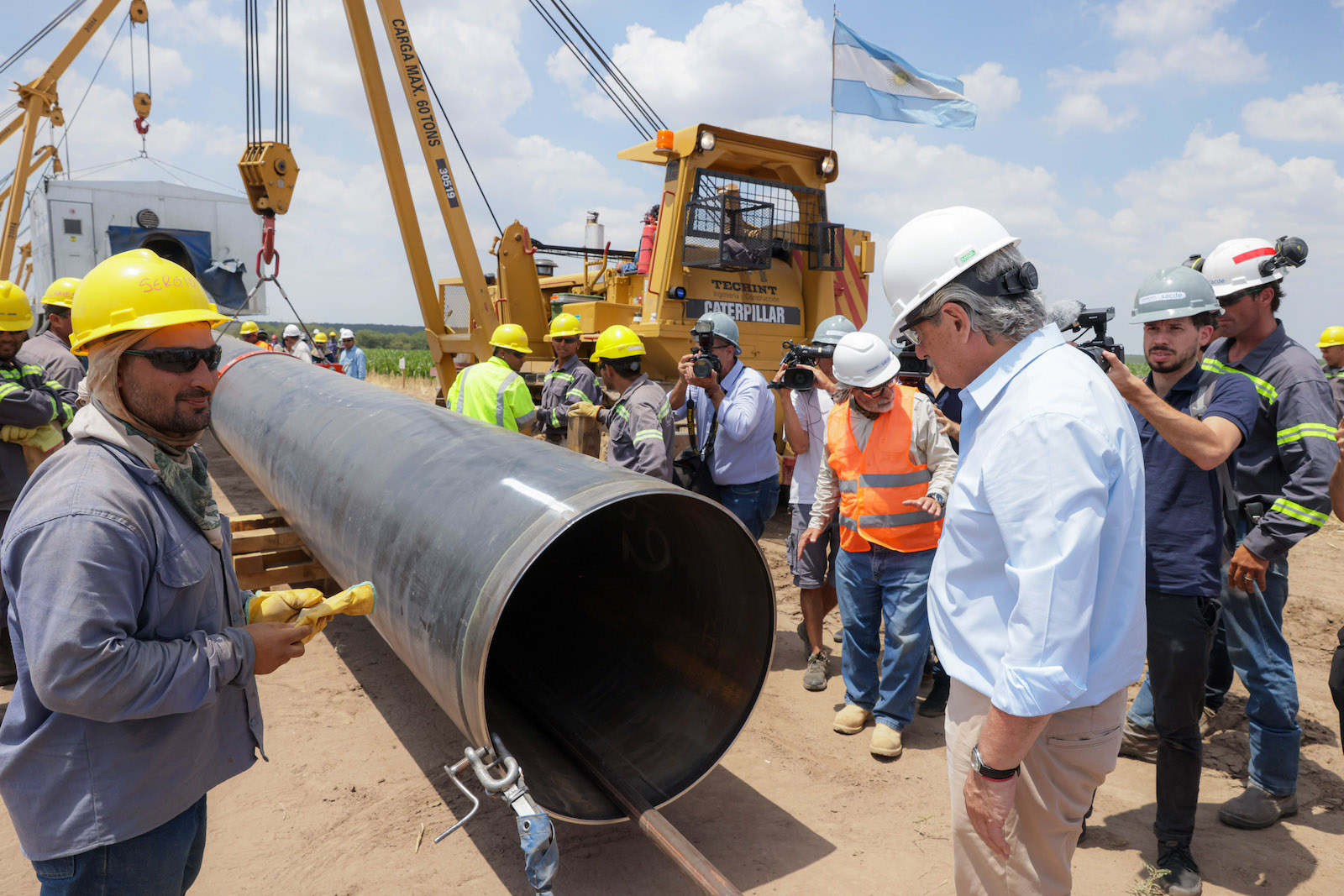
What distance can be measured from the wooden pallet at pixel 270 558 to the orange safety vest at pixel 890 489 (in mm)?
2739

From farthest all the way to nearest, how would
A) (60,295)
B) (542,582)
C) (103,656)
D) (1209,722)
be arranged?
(60,295)
(1209,722)
(542,582)
(103,656)

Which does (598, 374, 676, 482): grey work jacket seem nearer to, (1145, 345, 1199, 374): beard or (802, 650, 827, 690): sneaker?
(802, 650, 827, 690): sneaker

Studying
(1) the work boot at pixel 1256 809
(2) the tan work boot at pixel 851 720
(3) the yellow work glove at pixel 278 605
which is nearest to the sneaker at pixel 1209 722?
(1) the work boot at pixel 1256 809

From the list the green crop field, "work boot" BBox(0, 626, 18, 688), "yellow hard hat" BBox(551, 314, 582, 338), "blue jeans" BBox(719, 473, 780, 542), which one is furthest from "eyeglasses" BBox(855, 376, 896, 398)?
the green crop field

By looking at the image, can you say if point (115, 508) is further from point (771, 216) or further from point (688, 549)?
point (771, 216)

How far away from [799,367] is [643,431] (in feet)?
3.02

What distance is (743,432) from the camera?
4.60 m

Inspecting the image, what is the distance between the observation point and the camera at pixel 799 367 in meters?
4.33

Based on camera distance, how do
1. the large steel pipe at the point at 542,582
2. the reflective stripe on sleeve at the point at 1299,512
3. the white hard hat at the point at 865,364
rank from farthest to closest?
the white hard hat at the point at 865,364
the reflective stripe on sleeve at the point at 1299,512
the large steel pipe at the point at 542,582

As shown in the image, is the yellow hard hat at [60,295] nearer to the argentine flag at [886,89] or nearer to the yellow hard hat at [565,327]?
the yellow hard hat at [565,327]

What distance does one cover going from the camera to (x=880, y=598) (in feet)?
12.7

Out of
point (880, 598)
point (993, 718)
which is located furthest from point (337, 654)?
point (993, 718)

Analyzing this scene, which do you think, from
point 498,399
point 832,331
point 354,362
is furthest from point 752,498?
point 354,362

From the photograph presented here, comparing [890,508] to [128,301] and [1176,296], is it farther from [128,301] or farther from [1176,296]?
[128,301]
